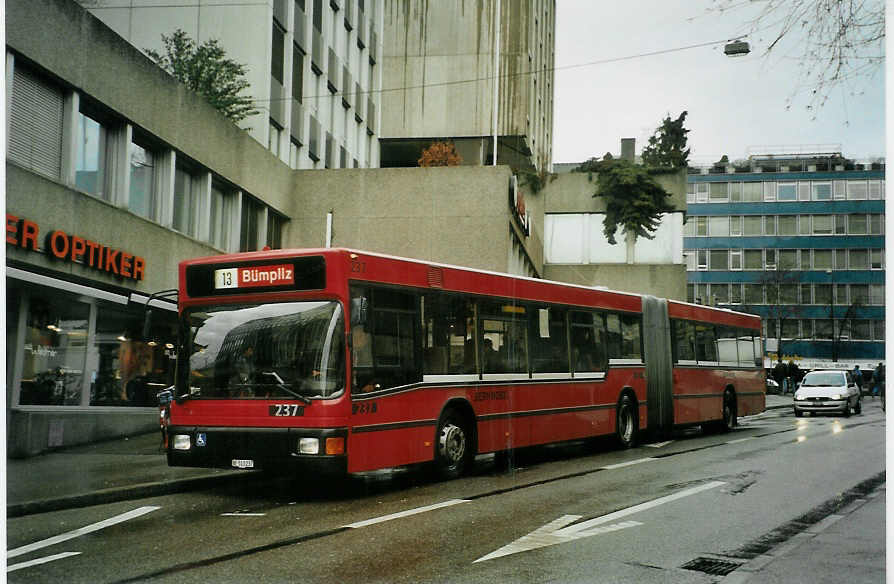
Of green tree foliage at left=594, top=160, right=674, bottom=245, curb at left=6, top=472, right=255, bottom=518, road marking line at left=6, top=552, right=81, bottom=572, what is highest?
green tree foliage at left=594, top=160, right=674, bottom=245

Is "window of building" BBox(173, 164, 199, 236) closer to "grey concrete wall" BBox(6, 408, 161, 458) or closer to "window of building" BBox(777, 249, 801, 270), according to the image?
"grey concrete wall" BBox(6, 408, 161, 458)

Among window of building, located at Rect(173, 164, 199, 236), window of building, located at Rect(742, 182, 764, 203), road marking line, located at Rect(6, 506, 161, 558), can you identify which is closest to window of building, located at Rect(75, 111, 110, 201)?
window of building, located at Rect(173, 164, 199, 236)

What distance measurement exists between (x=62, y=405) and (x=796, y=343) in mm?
10662

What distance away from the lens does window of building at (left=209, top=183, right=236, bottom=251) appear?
830 inches

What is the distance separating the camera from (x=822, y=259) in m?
8.95

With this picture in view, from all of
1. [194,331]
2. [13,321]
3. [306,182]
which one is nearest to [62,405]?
[13,321]

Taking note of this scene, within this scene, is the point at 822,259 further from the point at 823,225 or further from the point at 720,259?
the point at 720,259

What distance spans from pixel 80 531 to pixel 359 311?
354cm

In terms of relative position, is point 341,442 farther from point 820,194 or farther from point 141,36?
point 141,36

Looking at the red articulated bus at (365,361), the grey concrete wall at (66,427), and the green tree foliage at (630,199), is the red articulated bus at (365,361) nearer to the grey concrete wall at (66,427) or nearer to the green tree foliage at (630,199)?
the green tree foliage at (630,199)

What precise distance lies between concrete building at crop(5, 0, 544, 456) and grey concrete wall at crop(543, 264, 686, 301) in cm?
153

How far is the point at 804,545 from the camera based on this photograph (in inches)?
298

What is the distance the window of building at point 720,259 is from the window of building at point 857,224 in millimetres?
1698

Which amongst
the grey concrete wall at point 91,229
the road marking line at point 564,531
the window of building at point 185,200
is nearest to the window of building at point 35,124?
the grey concrete wall at point 91,229
